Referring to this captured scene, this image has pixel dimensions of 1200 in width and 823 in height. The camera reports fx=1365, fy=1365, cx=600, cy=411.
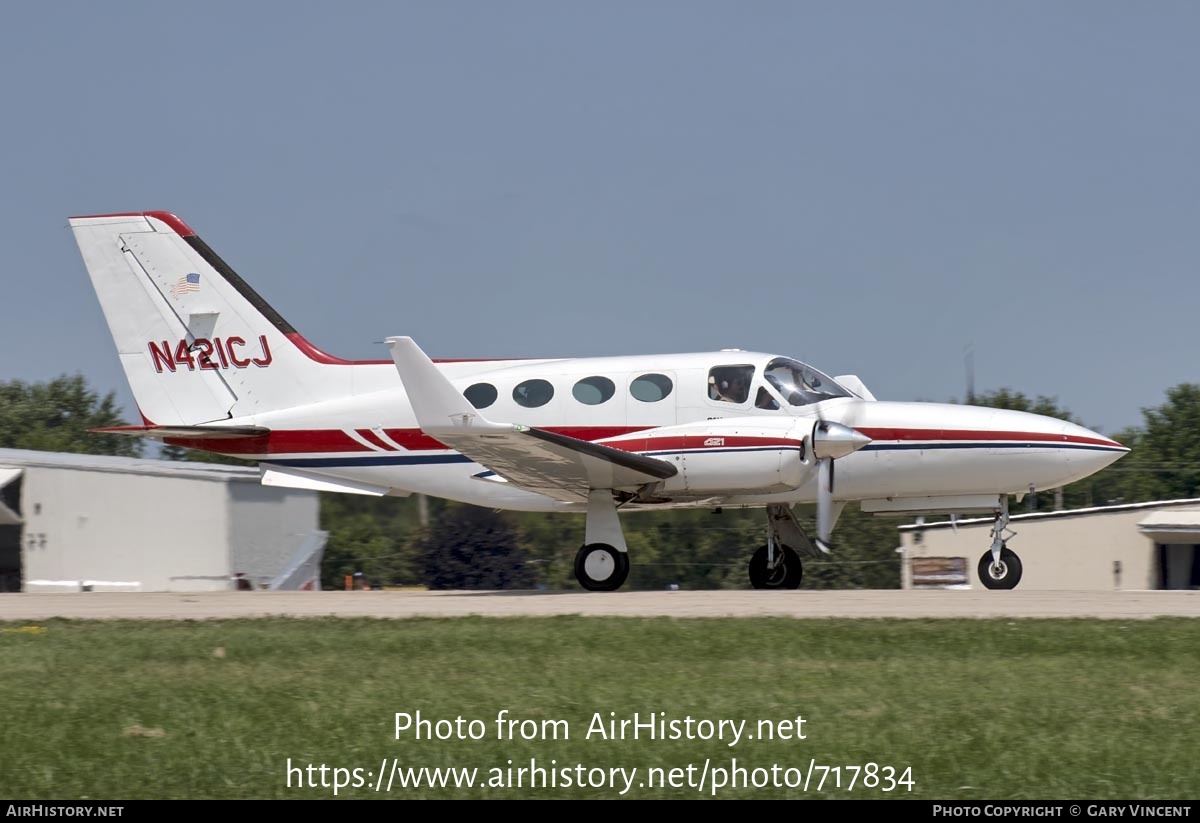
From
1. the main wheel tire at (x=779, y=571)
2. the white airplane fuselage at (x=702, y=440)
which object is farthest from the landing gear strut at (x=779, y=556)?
the white airplane fuselage at (x=702, y=440)

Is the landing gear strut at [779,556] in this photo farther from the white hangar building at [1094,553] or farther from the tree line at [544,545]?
the white hangar building at [1094,553]

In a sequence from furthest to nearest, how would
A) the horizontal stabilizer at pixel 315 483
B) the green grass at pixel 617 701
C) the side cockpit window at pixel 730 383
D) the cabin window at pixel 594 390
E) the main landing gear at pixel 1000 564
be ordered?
the horizontal stabilizer at pixel 315 483 < the cabin window at pixel 594 390 < the main landing gear at pixel 1000 564 < the side cockpit window at pixel 730 383 < the green grass at pixel 617 701

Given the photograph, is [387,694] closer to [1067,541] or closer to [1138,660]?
[1138,660]

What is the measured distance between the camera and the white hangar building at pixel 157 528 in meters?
23.2

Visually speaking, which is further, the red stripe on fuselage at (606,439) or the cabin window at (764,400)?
the cabin window at (764,400)

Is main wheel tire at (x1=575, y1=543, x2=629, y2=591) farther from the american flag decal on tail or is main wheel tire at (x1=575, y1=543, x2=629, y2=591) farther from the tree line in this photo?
the american flag decal on tail

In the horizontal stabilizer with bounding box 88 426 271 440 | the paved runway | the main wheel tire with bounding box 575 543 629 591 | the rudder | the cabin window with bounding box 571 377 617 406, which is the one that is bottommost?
the paved runway

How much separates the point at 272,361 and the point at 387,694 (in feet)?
34.9

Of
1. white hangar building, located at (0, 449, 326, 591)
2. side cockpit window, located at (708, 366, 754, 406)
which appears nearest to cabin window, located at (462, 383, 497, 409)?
side cockpit window, located at (708, 366, 754, 406)

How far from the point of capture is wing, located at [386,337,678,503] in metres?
14.7

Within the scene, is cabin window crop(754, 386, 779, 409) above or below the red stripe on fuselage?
above

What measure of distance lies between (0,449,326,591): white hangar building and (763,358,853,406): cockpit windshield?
381 inches

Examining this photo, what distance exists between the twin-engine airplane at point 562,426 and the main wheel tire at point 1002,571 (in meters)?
0.03

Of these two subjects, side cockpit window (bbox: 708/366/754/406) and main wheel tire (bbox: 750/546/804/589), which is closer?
side cockpit window (bbox: 708/366/754/406)
